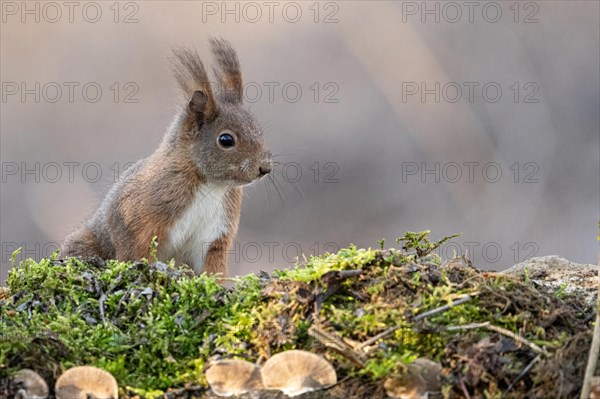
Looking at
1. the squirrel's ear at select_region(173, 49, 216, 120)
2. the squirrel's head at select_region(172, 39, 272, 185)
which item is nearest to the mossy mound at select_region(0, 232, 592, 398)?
the squirrel's head at select_region(172, 39, 272, 185)

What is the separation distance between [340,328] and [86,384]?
2.84ft

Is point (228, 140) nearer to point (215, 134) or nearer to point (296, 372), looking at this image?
point (215, 134)

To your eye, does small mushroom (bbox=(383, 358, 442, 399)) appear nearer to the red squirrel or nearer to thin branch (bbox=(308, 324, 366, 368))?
thin branch (bbox=(308, 324, 366, 368))

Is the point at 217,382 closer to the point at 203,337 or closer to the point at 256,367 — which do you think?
the point at 256,367

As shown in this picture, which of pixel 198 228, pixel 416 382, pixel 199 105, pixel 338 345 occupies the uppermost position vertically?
pixel 199 105

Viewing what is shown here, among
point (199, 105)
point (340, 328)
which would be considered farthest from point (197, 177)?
point (340, 328)

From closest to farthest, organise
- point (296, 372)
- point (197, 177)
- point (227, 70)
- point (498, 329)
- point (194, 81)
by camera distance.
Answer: point (296, 372), point (498, 329), point (194, 81), point (197, 177), point (227, 70)

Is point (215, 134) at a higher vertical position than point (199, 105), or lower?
lower

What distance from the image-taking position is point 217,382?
305 cm

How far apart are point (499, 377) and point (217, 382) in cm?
89

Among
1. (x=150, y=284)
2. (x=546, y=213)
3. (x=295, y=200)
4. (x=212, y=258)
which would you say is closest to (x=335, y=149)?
(x=295, y=200)

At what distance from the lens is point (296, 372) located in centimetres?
294

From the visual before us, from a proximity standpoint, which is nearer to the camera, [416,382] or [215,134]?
[416,382]

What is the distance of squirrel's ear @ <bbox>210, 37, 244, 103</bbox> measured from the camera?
6.20 m
